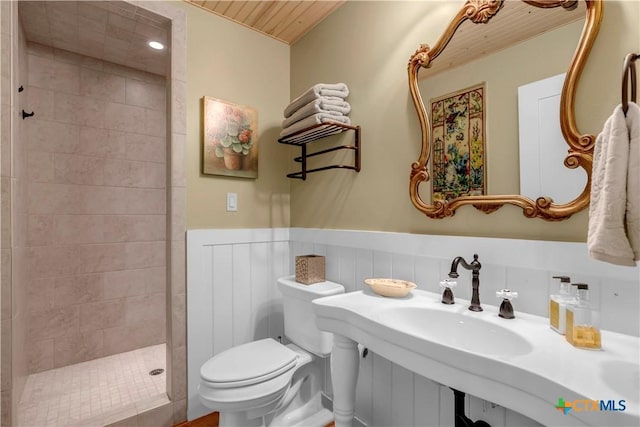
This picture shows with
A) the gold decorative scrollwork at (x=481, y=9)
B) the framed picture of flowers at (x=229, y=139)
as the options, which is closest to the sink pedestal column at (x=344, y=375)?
the framed picture of flowers at (x=229, y=139)

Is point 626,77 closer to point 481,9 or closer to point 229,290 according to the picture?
point 481,9

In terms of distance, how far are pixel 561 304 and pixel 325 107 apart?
1.29 metres

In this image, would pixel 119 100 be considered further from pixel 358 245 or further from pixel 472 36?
pixel 472 36

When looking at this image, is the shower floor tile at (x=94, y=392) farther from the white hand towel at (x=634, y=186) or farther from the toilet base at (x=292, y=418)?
the white hand towel at (x=634, y=186)

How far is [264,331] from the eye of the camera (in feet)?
6.56

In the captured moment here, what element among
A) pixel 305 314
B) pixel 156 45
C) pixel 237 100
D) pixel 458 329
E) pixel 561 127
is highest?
pixel 156 45

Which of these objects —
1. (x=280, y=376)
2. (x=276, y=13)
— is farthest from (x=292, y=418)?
(x=276, y=13)

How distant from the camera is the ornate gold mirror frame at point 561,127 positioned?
92 cm

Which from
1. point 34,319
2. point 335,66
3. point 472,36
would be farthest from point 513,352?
point 34,319

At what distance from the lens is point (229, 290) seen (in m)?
1.85

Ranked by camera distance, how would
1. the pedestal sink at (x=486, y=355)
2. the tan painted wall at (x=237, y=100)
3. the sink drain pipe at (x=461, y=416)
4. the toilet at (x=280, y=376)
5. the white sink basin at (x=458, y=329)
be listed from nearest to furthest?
the pedestal sink at (x=486, y=355)
the white sink basin at (x=458, y=329)
the sink drain pipe at (x=461, y=416)
the toilet at (x=280, y=376)
the tan painted wall at (x=237, y=100)

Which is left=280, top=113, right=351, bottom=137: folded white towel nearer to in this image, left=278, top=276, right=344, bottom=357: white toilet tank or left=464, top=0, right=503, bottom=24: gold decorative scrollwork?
left=464, top=0, right=503, bottom=24: gold decorative scrollwork

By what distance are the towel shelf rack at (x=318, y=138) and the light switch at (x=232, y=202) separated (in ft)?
1.21

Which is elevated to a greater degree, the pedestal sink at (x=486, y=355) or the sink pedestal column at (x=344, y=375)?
the pedestal sink at (x=486, y=355)
